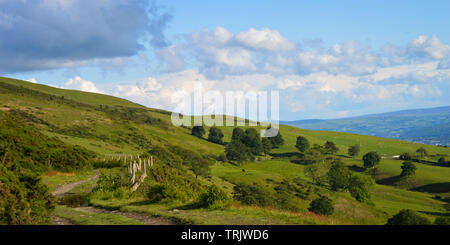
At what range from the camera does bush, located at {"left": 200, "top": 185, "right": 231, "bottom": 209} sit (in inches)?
814

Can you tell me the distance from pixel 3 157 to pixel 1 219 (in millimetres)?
32733

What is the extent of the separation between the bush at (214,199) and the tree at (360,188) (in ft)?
312

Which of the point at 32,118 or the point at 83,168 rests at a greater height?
the point at 32,118

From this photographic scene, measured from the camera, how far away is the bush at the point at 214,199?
2068 cm

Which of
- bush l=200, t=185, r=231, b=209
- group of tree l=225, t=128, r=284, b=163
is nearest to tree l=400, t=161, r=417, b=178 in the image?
group of tree l=225, t=128, r=284, b=163

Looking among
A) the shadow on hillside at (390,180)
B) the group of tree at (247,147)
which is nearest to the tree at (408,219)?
the shadow on hillside at (390,180)

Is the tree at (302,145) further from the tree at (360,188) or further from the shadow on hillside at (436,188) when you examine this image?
the shadow on hillside at (436,188)

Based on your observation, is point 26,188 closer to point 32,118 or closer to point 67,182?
point 67,182

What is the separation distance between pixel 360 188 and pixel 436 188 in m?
32.6

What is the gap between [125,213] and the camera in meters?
21.9

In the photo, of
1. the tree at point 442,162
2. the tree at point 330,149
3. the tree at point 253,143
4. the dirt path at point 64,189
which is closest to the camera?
the dirt path at point 64,189
